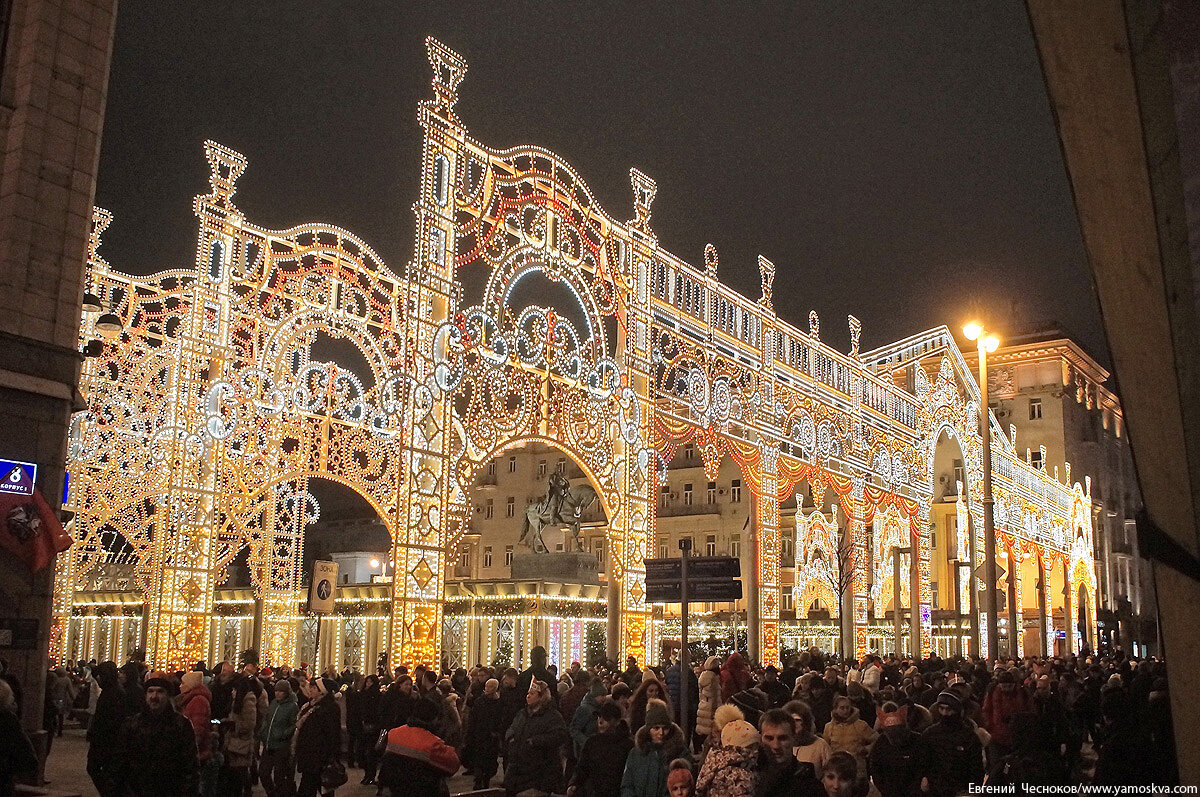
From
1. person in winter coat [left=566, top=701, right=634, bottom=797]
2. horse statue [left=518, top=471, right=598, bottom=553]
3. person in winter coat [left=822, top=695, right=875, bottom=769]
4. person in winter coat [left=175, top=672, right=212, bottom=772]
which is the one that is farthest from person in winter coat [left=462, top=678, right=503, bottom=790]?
horse statue [left=518, top=471, right=598, bottom=553]

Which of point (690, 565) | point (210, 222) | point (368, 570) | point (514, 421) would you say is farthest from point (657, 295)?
point (368, 570)

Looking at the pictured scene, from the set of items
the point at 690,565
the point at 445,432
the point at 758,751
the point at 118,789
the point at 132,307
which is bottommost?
the point at 118,789

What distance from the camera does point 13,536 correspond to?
12.1 m

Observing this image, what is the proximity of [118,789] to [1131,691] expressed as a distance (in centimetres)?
995

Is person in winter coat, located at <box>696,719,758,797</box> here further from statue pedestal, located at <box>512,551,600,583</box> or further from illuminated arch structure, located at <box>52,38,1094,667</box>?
statue pedestal, located at <box>512,551,600,583</box>

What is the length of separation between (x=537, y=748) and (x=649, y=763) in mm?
3114

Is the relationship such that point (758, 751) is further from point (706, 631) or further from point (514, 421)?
point (706, 631)

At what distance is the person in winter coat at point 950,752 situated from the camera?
878 centimetres

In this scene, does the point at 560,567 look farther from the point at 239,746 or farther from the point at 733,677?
the point at 239,746

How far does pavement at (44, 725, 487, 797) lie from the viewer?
14.8 m

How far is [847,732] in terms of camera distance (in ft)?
32.9

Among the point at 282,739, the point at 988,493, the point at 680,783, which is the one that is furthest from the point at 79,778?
the point at 988,493

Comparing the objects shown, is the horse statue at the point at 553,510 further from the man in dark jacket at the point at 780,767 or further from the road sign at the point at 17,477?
the man in dark jacket at the point at 780,767

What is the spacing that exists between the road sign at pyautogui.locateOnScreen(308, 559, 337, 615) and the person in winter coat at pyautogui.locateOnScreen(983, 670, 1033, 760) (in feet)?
33.5
